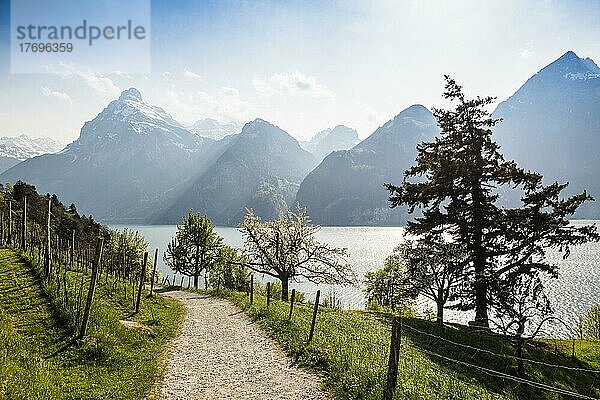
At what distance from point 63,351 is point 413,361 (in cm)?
1540

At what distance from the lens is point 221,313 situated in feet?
103

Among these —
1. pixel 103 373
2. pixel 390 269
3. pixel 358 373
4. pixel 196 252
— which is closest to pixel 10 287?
pixel 103 373

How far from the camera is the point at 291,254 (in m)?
46.8

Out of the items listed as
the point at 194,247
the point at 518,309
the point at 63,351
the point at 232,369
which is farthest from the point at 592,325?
the point at 63,351

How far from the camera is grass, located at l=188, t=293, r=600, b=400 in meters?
13.7

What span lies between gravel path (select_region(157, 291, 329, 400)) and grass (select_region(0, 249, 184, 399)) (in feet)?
3.33

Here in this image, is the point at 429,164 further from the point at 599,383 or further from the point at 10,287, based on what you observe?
the point at 10,287

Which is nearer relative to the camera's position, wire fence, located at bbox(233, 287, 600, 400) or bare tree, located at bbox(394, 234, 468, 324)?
wire fence, located at bbox(233, 287, 600, 400)

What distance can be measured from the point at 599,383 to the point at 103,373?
31.6 m

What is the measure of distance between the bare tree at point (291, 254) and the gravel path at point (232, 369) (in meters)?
20.9

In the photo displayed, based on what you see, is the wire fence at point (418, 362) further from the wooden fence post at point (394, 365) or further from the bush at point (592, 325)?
the bush at point (592, 325)

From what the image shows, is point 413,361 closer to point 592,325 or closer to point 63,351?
point 63,351

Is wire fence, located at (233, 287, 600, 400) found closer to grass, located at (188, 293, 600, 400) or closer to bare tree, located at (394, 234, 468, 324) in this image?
grass, located at (188, 293, 600, 400)

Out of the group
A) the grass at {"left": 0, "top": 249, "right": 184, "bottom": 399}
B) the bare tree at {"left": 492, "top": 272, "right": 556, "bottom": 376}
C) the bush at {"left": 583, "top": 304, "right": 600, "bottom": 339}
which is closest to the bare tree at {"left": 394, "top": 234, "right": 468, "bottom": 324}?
the bare tree at {"left": 492, "top": 272, "right": 556, "bottom": 376}
